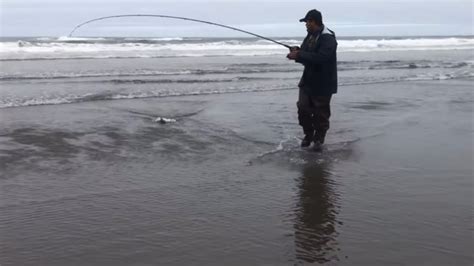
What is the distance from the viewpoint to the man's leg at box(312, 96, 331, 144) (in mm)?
6828

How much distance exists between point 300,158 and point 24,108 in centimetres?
543

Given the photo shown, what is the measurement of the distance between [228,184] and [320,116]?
6.70 feet

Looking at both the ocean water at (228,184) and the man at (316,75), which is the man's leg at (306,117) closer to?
the man at (316,75)

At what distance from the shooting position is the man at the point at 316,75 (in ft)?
21.3

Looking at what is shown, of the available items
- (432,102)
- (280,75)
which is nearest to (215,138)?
(432,102)

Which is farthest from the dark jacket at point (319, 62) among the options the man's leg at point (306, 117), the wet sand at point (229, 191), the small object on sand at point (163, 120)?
the small object on sand at point (163, 120)

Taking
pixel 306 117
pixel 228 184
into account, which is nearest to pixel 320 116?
pixel 306 117

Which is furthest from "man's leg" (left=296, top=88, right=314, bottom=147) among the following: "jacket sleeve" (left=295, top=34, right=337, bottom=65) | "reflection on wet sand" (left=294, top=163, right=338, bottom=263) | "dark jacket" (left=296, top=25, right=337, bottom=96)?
"reflection on wet sand" (left=294, top=163, right=338, bottom=263)

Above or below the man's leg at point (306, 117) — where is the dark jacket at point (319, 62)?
above

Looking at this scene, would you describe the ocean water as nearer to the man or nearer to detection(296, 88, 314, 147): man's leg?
detection(296, 88, 314, 147): man's leg

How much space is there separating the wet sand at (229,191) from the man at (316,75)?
33 centimetres

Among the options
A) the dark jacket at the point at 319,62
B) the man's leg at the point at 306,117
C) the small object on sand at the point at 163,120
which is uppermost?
the dark jacket at the point at 319,62

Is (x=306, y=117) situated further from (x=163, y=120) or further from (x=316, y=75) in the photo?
(x=163, y=120)

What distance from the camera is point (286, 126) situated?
27.8 ft
